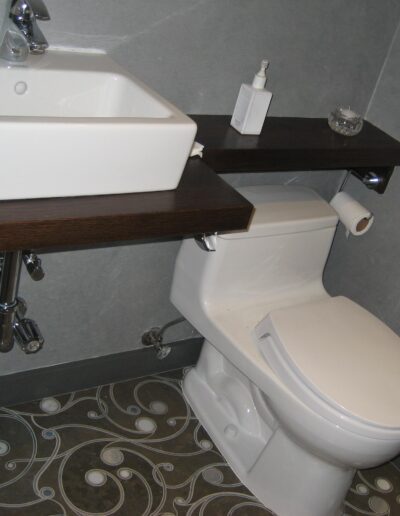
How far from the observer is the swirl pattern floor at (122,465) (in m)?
1.52

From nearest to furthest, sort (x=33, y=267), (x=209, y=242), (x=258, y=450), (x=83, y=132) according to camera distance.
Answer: (x=83, y=132)
(x=33, y=267)
(x=209, y=242)
(x=258, y=450)

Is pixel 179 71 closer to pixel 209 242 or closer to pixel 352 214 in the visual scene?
pixel 209 242

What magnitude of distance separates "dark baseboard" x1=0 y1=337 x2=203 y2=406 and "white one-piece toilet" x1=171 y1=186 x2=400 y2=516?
0.52 feet

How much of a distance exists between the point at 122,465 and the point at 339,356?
0.65 meters

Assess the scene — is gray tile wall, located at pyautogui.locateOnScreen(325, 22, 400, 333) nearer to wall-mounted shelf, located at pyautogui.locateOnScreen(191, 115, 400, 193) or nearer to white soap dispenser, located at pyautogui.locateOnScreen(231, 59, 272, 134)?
wall-mounted shelf, located at pyautogui.locateOnScreen(191, 115, 400, 193)

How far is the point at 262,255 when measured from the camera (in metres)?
1.61

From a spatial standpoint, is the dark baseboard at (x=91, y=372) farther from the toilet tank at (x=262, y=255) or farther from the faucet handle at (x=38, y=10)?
the faucet handle at (x=38, y=10)

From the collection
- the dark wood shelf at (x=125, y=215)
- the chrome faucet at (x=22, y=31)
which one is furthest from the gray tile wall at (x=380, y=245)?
the chrome faucet at (x=22, y=31)

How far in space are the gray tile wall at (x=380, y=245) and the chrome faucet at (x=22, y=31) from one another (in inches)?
40.7

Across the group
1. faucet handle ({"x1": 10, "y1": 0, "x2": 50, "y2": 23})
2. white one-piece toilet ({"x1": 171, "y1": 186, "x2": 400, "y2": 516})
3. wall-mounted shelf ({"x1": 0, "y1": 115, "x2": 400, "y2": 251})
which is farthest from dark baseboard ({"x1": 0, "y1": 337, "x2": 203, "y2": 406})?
faucet handle ({"x1": 10, "y1": 0, "x2": 50, "y2": 23})

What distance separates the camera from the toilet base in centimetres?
157

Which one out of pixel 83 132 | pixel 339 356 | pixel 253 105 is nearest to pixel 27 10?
pixel 83 132

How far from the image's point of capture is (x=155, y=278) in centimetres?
178

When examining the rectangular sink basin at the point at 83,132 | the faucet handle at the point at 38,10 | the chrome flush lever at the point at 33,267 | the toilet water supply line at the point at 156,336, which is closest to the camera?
the rectangular sink basin at the point at 83,132
